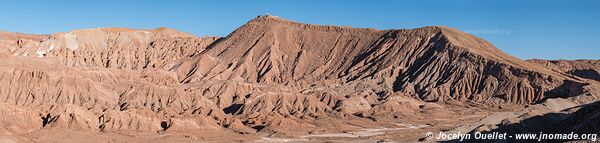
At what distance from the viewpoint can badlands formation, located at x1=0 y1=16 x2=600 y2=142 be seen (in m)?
105

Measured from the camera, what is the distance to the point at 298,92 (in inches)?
6137

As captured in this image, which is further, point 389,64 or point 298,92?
point 389,64

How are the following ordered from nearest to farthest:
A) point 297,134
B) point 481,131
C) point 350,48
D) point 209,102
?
point 481,131 < point 297,134 < point 209,102 < point 350,48

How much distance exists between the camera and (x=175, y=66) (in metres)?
193

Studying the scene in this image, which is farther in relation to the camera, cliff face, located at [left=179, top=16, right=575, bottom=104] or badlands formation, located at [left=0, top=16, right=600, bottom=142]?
cliff face, located at [left=179, top=16, right=575, bottom=104]

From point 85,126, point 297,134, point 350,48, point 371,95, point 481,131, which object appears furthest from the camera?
point 350,48

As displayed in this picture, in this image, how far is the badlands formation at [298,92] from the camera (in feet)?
344

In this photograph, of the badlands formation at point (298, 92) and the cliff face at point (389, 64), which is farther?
the cliff face at point (389, 64)

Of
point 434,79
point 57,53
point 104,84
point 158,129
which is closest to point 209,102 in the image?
point 104,84

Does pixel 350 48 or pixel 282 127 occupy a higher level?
pixel 350 48

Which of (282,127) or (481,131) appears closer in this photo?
(481,131)

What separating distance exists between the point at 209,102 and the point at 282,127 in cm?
2873

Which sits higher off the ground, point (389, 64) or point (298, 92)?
point (389, 64)

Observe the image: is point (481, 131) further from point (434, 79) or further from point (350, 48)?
point (350, 48)
